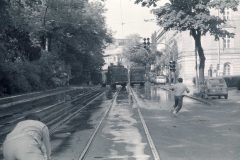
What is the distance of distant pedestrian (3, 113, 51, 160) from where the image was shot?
4.94 meters

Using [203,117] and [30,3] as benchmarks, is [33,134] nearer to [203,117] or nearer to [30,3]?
[203,117]

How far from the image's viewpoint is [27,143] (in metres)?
5.00

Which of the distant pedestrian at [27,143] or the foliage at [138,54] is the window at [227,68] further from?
the distant pedestrian at [27,143]

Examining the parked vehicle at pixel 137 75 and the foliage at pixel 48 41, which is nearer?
the foliage at pixel 48 41

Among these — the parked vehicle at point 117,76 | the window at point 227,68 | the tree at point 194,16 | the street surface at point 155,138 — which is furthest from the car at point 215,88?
the window at point 227,68

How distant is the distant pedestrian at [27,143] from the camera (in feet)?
16.2

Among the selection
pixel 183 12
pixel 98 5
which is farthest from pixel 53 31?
pixel 183 12

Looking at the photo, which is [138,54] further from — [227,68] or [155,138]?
[155,138]

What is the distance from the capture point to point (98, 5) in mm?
60656

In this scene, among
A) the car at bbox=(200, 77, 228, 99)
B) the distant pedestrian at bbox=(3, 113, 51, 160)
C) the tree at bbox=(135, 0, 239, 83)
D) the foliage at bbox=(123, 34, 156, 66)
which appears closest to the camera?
the distant pedestrian at bbox=(3, 113, 51, 160)

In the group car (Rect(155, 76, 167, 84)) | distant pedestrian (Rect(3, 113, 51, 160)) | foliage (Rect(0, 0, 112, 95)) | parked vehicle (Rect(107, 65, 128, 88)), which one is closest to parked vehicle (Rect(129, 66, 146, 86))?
parked vehicle (Rect(107, 65, 128, 88))

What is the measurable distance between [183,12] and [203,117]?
47.1 ft

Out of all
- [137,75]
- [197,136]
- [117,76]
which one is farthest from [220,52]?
[197,136]

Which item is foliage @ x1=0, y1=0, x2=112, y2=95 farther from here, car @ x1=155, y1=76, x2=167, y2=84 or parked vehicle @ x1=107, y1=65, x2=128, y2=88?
car @ x1=155, y1=76, x2=167, y2=84
